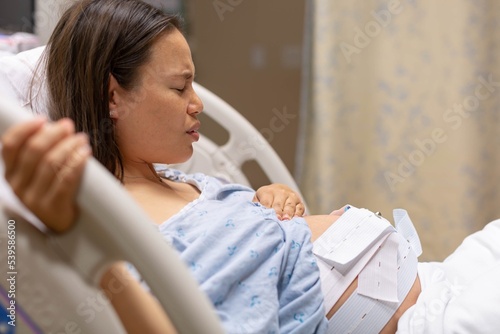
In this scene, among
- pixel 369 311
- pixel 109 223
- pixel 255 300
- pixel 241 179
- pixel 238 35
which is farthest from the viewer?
pixel 238 35

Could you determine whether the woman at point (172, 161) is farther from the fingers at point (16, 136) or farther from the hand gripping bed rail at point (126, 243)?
the fingers at point (16, 136)

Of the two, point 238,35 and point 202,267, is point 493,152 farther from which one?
point 202,267

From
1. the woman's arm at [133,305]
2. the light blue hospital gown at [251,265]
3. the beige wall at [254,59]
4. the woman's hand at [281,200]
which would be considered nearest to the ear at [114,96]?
the light blue hospital gown at [251,265]

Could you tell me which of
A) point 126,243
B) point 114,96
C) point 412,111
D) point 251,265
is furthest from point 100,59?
point 412,111

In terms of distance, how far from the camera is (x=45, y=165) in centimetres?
66

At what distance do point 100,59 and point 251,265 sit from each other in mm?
478

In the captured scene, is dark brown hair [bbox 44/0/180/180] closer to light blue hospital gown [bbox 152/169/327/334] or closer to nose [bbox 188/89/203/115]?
nose [bbox 188/89/203/115]

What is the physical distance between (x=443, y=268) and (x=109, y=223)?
83cm

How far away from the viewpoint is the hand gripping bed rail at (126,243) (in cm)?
65

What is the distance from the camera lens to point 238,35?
9.61ft

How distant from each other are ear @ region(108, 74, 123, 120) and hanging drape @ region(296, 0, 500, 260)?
4.56 feet

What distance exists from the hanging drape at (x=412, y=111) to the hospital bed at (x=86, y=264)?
1829 mm

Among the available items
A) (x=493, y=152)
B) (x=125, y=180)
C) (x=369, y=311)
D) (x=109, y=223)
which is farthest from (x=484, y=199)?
(x=109, y=223)

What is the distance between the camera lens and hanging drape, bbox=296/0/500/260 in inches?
93.0
